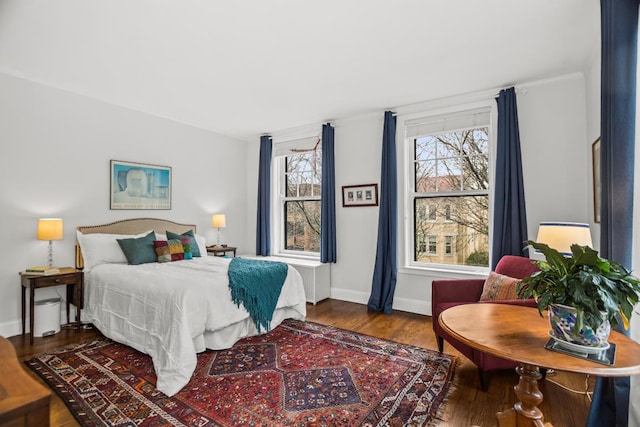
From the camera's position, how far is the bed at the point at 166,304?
235cm

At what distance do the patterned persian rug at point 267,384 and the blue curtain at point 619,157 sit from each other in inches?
33.9

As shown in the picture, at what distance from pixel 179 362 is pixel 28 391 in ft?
4.73

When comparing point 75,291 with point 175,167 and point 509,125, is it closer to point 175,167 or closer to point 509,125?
point 175,167

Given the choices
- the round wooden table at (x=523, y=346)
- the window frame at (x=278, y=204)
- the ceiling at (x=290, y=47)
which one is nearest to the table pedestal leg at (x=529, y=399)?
the round wooden table at (x=523, y=346)

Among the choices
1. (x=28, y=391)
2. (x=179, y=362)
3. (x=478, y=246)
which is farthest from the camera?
(x=478, y=246)

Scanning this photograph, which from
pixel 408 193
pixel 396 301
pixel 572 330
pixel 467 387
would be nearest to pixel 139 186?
pixel 408 193

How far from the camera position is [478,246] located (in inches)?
145

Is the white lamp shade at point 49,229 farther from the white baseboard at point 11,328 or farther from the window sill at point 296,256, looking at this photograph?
the window sill at point 296,256

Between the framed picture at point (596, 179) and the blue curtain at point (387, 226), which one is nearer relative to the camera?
the framed picture at point (596, 179)

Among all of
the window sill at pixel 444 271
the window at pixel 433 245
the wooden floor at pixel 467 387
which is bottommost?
the wooden floor at pixel 467 387

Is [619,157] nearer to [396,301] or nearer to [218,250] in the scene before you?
[396,301]

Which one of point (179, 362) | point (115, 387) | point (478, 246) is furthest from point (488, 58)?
point (115, 387)

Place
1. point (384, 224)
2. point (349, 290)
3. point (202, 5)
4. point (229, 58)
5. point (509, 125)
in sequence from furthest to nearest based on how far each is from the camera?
point (349, 290)
point (384, 224)
point (509, 125)
point (229, 58)
point (202, 5)

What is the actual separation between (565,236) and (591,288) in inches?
54.2
